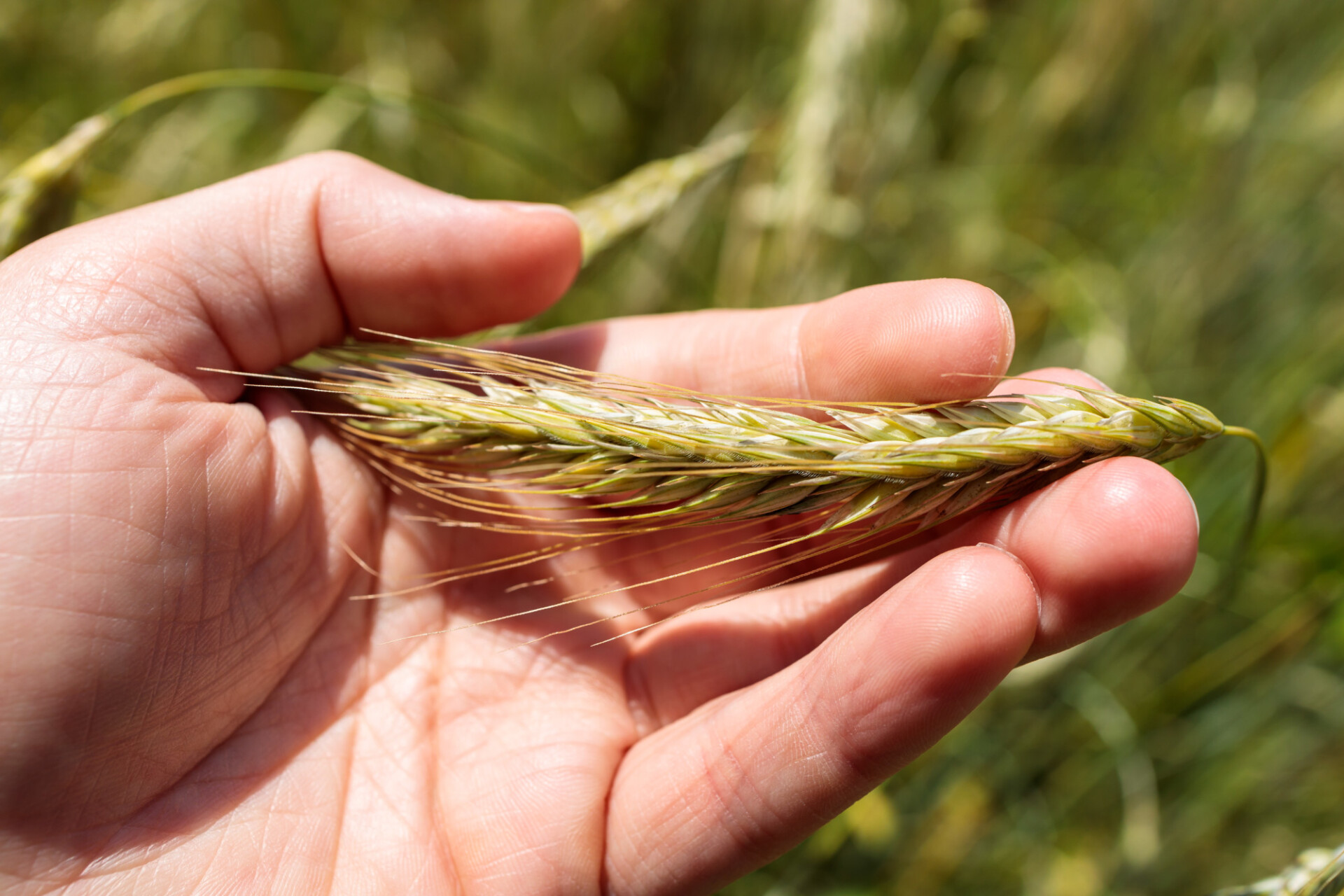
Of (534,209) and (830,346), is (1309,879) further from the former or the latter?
(534,209)

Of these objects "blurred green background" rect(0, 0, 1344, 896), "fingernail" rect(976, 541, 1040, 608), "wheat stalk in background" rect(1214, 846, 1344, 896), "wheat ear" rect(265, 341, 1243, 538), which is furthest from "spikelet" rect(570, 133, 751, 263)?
"wheat stalk in background" rect(1214, 846, 1344, 896)

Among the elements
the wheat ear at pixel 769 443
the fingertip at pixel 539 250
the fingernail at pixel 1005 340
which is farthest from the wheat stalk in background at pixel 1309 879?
the fingertip at pixel 539 250

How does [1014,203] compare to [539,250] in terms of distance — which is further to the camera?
[1014,203]

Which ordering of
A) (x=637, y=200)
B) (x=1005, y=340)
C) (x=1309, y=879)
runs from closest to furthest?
(x=1309, y=879)
(x=1005, y=340)
(x=637, y=200)

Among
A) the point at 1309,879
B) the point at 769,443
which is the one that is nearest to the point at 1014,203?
the point at 769,443

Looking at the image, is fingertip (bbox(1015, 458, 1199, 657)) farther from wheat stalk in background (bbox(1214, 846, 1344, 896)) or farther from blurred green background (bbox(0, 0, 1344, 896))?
blurred green background (bbox(0, 0, 1344, 896))

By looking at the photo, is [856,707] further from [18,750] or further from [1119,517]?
[18,750]

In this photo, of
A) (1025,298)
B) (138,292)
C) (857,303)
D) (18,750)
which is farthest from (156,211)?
(1025,298)
